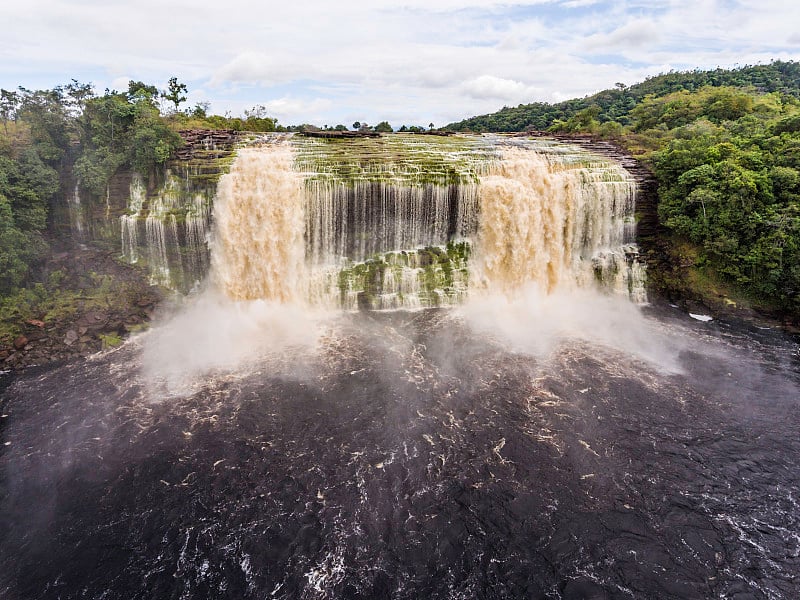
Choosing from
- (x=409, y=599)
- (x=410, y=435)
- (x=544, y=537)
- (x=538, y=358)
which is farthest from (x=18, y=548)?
(x=538, y=358)

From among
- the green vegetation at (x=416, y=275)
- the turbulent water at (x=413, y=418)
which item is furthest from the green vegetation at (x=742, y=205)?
the green vegetation at (x=416, y=275)

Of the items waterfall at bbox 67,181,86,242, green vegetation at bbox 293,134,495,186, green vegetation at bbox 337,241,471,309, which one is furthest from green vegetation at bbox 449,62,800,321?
waterfall at bbox 67,181,86,242

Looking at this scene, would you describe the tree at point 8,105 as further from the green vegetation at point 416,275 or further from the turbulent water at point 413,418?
the green vegetation at point 416,275

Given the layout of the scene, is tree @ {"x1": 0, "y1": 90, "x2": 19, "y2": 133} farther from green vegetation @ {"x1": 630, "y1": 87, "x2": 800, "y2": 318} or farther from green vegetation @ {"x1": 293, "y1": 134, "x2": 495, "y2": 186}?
green vegetation @ {"x1": 630, "y1": 87, "x2": 800, "y2": 318}

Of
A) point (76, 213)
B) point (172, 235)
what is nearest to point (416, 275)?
point (172, 235)

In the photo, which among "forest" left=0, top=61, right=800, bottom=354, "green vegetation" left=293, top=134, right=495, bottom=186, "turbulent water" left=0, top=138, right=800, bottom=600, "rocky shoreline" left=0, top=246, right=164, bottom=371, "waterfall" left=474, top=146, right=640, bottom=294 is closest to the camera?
"turbulent water" left=0, top=138, right=800, bottom=600

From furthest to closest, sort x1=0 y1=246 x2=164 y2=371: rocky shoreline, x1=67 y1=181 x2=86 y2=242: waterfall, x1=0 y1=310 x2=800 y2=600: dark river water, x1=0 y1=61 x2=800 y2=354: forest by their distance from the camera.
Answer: x1=67 y1=181 x2=86 y2=242: waterfall
x1=0 y1=61 x2=800 y2=354: forest
x1=0 y1=246 x2=164 y2=371: rocky shoreline
x1=0 y1=310 x2=800 y2=600: dark river water
